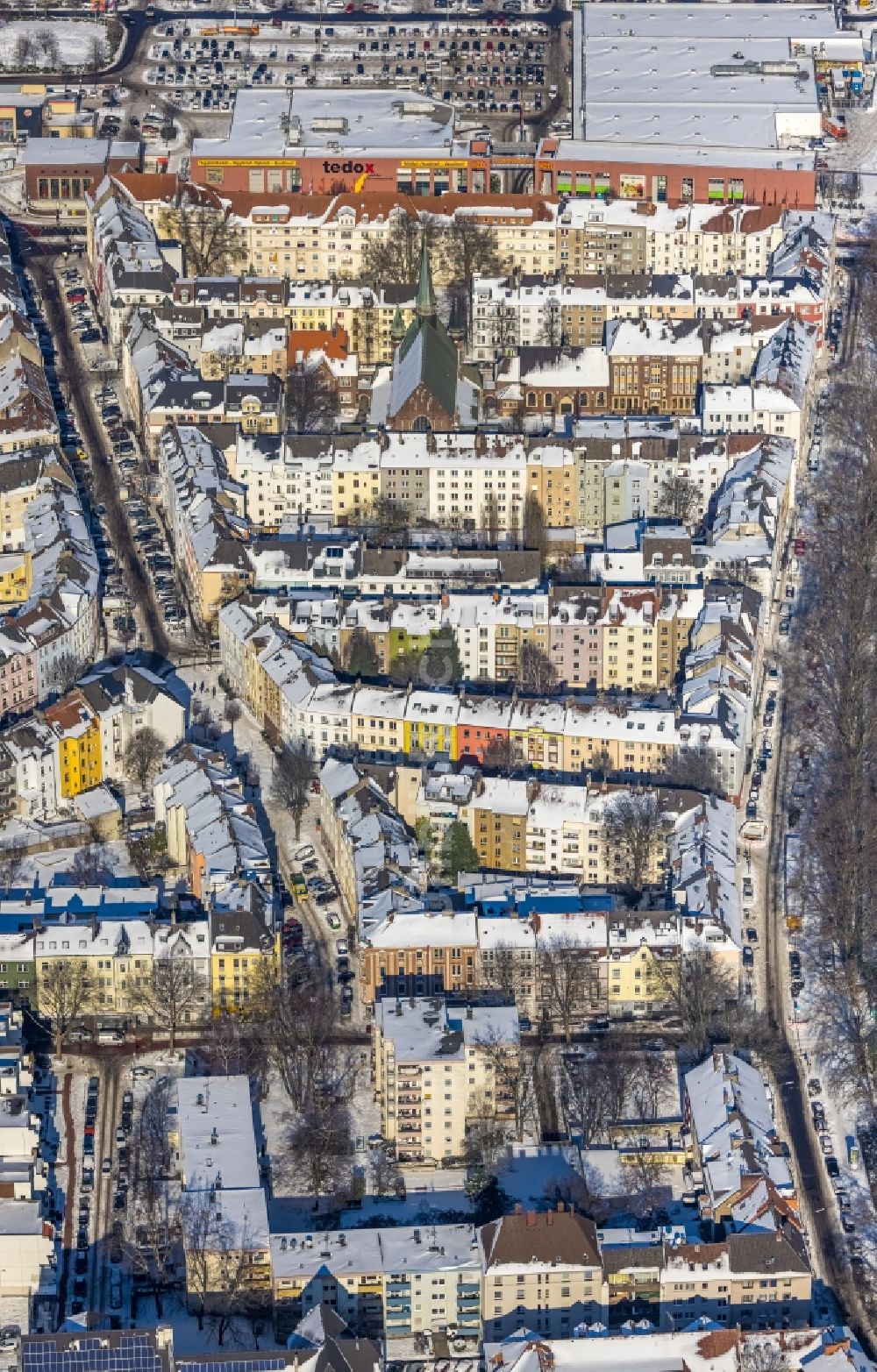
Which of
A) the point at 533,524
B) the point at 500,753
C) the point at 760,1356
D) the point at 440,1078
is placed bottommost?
the point at 760,1356

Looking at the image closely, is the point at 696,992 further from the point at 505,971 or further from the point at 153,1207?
the point at 153,1207

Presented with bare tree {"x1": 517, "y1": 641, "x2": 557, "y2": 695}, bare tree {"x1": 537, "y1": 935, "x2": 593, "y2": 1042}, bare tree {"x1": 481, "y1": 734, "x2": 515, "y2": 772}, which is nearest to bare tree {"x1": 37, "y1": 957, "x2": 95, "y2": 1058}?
bare tree {"x1": 537, "y1": 935, "x2": 593, "y2": 1042}

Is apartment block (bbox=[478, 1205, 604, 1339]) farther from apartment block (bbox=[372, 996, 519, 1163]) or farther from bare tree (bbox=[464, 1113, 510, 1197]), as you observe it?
apartment block (bbox=[372, 996, 519, 1163])

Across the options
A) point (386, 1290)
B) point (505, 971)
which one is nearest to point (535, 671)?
point (505, 971)

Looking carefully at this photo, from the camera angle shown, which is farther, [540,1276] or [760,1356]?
[540,1276]

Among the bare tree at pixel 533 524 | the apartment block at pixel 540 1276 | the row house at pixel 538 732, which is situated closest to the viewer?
the apartment block at pixel 540 1276

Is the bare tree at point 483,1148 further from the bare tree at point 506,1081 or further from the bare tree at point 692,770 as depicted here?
the bare tree at point 692,770

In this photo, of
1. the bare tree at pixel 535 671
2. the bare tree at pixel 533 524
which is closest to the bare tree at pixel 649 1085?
the bare tree at pixel 535 671
